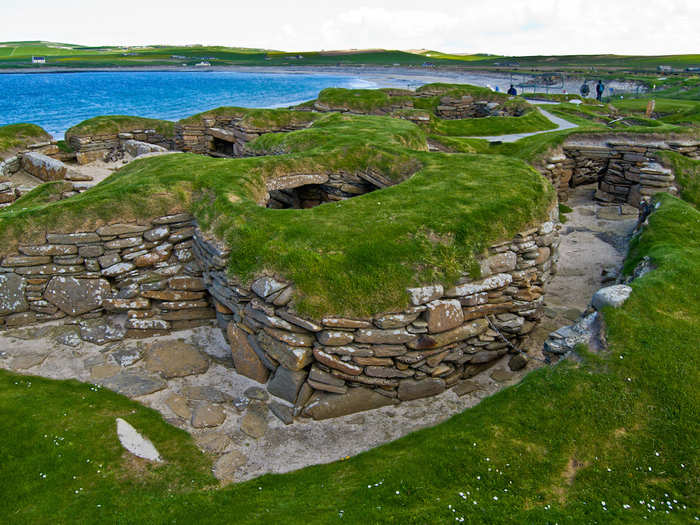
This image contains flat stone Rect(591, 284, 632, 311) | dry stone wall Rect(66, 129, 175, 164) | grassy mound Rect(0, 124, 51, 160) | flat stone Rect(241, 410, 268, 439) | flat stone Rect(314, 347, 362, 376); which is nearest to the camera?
flat stone Rect(241, 410, 268, 439)

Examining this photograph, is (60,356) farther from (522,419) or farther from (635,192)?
(635,192)

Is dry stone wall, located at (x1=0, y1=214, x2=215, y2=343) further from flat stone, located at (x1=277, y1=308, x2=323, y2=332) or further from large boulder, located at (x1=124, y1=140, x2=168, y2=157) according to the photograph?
large boulder, located at (x1=124, y1=140, x2=168, y2=157)

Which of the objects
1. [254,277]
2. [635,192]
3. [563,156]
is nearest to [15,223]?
[254,277]

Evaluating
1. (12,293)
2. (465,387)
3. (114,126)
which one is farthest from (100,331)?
(114,126)

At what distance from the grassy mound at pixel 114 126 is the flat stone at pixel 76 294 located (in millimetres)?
15862

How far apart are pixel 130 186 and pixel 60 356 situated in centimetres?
437

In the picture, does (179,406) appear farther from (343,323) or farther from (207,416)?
(343,323)

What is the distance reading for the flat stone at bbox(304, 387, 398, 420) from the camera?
806 cm

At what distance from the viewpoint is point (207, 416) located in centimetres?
802

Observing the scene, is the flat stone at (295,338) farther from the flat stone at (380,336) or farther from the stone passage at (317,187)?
the stone passage at (317,187)

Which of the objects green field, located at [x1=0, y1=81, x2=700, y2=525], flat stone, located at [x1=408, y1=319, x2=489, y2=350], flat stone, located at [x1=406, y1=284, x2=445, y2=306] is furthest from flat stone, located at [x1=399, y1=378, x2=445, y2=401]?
flat stone, located at [x1=406, y1=284, x2=445, y2=306]

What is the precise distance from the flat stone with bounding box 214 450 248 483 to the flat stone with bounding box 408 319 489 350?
136 inches

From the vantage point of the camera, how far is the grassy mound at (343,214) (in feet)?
26.9

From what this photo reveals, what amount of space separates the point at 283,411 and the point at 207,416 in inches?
54.6
